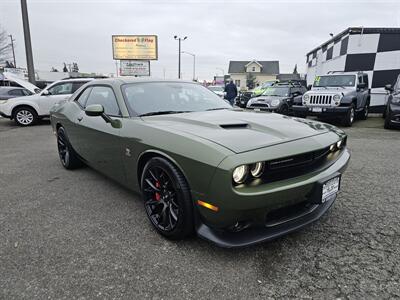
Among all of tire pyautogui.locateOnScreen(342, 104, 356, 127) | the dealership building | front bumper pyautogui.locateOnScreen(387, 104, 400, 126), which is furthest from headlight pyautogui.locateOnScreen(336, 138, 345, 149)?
the dealership building

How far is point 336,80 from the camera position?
10.1 m

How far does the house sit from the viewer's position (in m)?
65.1

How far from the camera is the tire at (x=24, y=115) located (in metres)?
9.83

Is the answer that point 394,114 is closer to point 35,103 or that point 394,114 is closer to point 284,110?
point 284,110

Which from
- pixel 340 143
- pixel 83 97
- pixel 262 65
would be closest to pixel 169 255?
pixel 340 143

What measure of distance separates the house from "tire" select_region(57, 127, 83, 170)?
62.1 meters

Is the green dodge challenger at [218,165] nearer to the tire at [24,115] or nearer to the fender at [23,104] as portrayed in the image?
the fender at [23,104]

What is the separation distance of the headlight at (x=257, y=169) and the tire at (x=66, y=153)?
3213mm

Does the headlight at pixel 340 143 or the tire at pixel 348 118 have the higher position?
the headlight at pixel 340 143

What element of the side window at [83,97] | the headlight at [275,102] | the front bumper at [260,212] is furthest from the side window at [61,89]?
the front bumper at [260,212]

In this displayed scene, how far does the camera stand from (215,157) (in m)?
1.91

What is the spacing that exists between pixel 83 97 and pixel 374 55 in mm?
12751

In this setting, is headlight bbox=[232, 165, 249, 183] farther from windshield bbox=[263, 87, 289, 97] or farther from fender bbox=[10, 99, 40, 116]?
windshield bbox=[263, 87, 289, 97]

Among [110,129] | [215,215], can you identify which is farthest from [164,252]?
[110,129]
